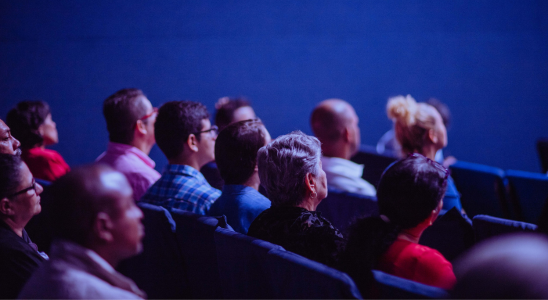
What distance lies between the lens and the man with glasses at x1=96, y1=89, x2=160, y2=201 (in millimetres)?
2951

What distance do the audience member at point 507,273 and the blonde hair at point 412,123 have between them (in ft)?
Result: 8.27

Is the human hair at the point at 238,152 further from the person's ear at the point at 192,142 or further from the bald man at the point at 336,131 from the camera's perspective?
the bald man at the point at 336,131

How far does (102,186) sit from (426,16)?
20.5ft

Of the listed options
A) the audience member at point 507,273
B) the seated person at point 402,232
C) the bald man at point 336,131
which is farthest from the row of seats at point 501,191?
the audience member at point 507,273

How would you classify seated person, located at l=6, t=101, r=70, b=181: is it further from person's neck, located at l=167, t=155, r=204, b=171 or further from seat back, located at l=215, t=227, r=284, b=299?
seat back, located at l=215, t=227, r=284, b=299

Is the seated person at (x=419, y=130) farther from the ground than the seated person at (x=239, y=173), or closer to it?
farther from the ground

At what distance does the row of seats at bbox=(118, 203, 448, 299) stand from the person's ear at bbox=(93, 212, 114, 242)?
1.74 ft

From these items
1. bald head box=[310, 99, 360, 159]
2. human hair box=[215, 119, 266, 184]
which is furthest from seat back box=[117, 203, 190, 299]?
bald head box=[310, 99, 360, 159]

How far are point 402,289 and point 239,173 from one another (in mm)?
1130

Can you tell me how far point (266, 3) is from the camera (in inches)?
224

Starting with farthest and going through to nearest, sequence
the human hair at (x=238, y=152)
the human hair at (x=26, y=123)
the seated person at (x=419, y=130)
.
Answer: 1. the human hair at (x=26, y=123)
2. the seated person at (x=419, y=130)
3. the human hair at (x=238, y=152)

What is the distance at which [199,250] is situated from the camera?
209 centimetres

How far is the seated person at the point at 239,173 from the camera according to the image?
2107 millimetres

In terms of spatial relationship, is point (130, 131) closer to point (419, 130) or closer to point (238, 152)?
point (238, 152)
